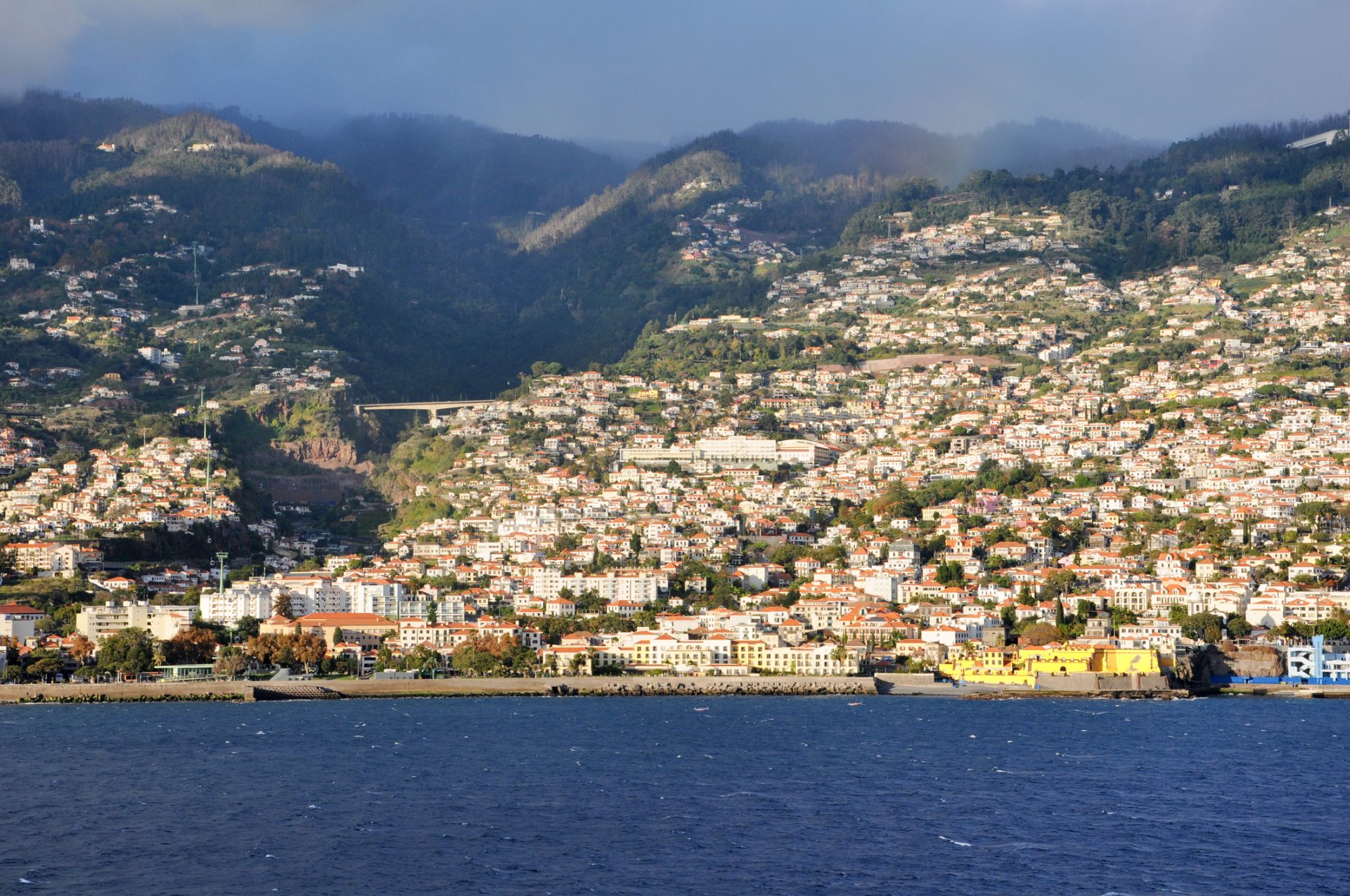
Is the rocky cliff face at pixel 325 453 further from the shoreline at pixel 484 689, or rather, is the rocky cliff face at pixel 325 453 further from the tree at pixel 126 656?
the shoreline at pixel 484 689

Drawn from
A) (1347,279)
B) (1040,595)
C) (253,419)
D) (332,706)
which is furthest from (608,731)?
(1347,279)

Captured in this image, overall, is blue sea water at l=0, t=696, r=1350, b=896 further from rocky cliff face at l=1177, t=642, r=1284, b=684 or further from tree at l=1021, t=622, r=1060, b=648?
tree at l=1021, t=622, r=1060, b=648

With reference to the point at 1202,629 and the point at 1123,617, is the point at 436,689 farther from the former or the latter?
the point at 1202,629

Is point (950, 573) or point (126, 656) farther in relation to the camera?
point (950, 573)

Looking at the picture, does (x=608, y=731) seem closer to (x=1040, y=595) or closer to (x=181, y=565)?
(x=1040, y=595)

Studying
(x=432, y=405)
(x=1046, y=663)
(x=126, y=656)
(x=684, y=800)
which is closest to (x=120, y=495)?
(x=126, y=656)

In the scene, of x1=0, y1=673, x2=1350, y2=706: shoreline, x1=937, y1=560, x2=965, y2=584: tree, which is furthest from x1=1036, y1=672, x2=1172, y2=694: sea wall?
x1=937, y1=560, x2=965, y2=584: tree

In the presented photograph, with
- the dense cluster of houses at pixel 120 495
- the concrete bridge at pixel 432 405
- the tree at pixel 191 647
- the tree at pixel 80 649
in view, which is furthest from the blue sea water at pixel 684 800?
the concrete bridge at pixel 432 405
